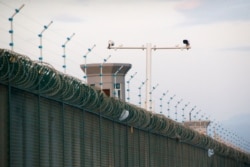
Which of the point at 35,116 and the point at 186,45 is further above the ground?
the point at 186,45

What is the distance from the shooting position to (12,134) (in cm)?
2552

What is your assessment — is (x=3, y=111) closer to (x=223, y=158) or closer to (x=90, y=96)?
(x=90, y=96)

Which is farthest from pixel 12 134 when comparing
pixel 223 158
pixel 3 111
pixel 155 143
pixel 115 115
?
pixel 223 158

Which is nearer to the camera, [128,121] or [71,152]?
[71,152]

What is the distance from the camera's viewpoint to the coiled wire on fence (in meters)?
25.2

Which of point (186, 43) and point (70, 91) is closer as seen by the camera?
point (70, 91)

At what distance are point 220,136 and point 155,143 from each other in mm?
25410

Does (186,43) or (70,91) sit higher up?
(186,43)

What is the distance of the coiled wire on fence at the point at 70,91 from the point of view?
82.8 feet

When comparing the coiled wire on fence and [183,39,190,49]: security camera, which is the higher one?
[183,39,190,49]: security camera

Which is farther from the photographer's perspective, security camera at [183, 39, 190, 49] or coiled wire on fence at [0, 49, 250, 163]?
security camera at [183, 39, 190, 49]

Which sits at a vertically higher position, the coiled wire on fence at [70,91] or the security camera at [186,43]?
the security camera at [186,43]

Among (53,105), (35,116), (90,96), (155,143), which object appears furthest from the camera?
(155,143)

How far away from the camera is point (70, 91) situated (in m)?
29.9
